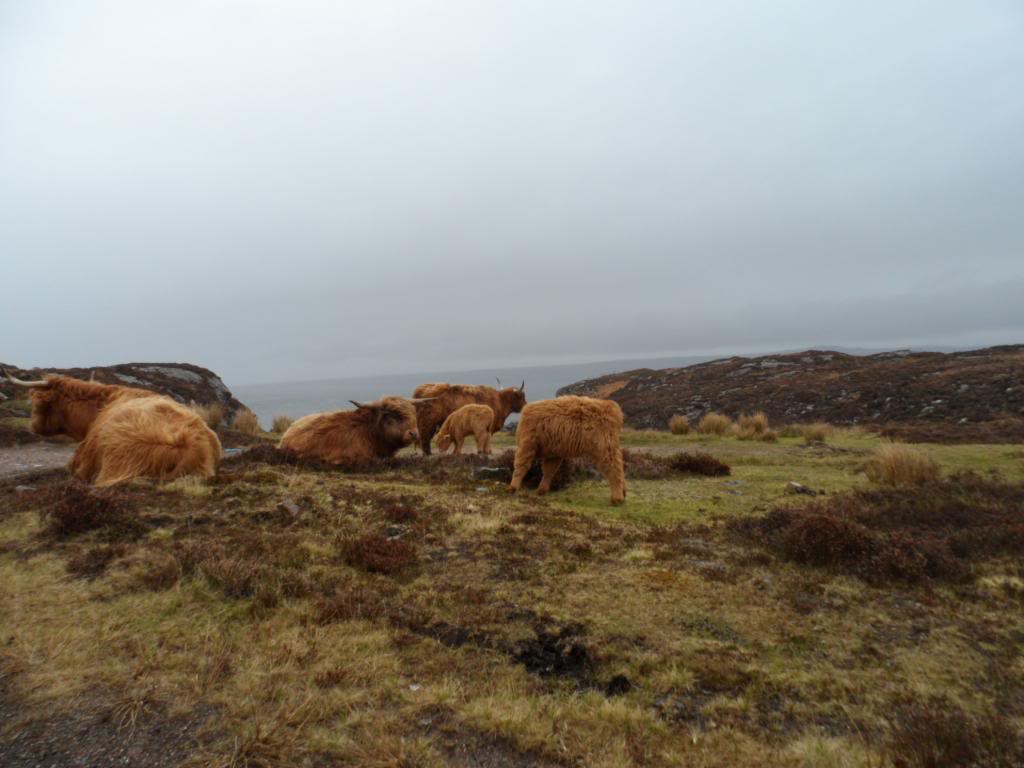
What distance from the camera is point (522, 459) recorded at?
8492 millimetres

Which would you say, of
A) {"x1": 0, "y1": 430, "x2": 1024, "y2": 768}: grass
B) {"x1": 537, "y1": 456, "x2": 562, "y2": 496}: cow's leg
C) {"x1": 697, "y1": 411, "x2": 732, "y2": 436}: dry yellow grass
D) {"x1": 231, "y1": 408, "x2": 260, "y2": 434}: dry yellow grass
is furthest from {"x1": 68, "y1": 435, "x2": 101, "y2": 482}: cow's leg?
{"x1": 697, "y1": 411, "x2": 732, "y2": 436}: dry yellow grass

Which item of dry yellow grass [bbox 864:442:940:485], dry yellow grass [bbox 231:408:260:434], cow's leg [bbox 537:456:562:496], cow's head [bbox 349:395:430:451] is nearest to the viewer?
cow's leg [bbox 537:456:562:496]

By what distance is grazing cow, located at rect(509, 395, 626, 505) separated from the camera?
26.0 feet

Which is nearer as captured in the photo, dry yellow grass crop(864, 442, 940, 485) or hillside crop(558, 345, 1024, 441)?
dry yellow grass crop(864, 442, 940, 485)

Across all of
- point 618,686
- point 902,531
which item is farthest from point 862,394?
point 618,686

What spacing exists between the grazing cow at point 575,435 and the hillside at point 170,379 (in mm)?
21557

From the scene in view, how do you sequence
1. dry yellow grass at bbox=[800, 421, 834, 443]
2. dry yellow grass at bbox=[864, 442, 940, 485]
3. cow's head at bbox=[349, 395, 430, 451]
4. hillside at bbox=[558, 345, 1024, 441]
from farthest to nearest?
hillside at bbox=[558, 345, 1024, 441] < dry yellow grass at bbox=[800, 421, 834, 443] < cow's head at bbox=[349, 395, 430, 451] < dry yellow grass at bbox=[864, 442, 940, 485]

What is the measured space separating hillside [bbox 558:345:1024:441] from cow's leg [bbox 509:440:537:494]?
15.4m

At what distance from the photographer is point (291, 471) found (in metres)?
9.03

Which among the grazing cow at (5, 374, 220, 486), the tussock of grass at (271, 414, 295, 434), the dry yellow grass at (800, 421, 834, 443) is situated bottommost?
the dry yellow grass at (800, 421, 834, 443)

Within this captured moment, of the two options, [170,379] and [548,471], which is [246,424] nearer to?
[170,379]

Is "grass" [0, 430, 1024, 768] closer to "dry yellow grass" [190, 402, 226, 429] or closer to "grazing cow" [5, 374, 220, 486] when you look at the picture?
"grazing cow" [5, 374, 220, 486]

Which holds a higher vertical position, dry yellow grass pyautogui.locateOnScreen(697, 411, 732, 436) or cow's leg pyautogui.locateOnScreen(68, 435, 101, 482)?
cow's leg pyautogui.locateOnScreen(68, 435, 101, 482)

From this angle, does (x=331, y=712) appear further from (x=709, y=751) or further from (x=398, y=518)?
(x=398, y=518)
